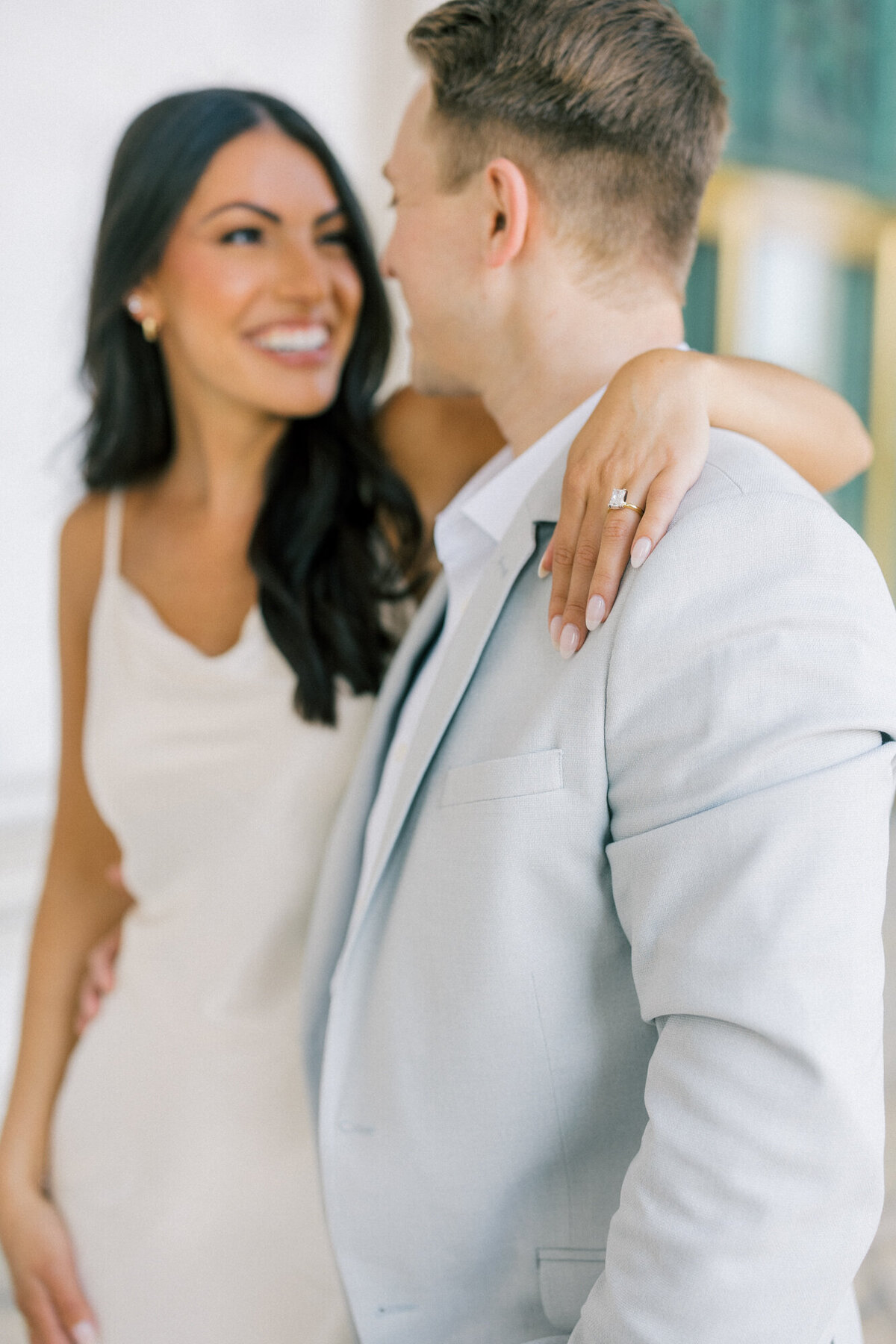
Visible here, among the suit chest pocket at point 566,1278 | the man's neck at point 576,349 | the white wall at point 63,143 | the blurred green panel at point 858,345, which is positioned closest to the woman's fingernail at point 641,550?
the man's neck at point 576,349

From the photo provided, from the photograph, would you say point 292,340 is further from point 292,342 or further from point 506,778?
point 506,778

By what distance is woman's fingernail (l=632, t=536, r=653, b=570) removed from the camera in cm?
72

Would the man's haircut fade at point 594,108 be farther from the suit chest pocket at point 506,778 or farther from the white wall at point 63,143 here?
the white wall at point 63,143

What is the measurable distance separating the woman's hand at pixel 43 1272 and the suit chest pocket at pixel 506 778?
86cm

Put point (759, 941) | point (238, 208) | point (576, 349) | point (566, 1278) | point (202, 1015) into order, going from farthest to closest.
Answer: point (238, 208), point (202, 1015), point (576, 349), point (566, 1278), point (759, 941)

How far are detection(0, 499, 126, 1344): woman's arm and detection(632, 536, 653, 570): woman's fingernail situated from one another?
3.32ft

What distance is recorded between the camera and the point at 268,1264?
1102 millimetres

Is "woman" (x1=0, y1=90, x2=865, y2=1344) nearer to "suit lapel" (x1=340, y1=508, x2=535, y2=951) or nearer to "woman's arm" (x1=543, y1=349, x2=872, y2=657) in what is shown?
"woman's arm" (x1=543, y1=349, x2=872, y2=657)

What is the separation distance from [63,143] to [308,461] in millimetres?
1500

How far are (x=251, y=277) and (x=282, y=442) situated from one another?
0.24 meters

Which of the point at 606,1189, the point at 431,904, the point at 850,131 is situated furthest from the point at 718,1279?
the point at 850,131

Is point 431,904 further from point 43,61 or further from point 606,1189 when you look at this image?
point 43,61

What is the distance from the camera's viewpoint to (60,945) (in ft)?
5.03

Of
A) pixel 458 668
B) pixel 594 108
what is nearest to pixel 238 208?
pixel 594 108
